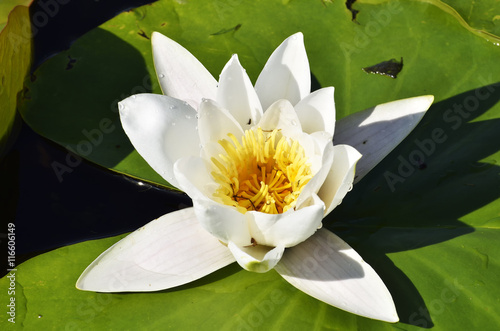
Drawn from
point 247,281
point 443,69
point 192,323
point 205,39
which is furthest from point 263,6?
point 192,323

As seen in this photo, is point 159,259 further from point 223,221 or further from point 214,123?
point 214,123

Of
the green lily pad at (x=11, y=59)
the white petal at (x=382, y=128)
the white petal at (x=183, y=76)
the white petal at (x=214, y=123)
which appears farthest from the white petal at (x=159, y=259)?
the green lily pad at (x=11, y=59)

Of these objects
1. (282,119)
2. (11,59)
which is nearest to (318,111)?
(282,119)

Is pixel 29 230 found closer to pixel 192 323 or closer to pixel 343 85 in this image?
pixel 192 323

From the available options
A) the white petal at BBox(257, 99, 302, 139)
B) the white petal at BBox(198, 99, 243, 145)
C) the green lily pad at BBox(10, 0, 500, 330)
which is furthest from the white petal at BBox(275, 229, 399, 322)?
the white petal at BBox(198, 99, 243, 145)

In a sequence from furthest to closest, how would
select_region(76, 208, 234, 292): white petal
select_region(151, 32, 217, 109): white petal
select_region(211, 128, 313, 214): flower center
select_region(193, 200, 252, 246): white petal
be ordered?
select_region(151, 32, 217, 109): white petal
select_region(211, 128, 313, 214): flower center
select_region(76, 208, 234, 292): white petal
select_region(193, 200, 252, 246): white petal

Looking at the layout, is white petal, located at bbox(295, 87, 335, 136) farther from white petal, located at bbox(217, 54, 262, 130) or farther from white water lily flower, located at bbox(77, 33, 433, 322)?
white petal, located at bbox(217, 54, 262, 130)
